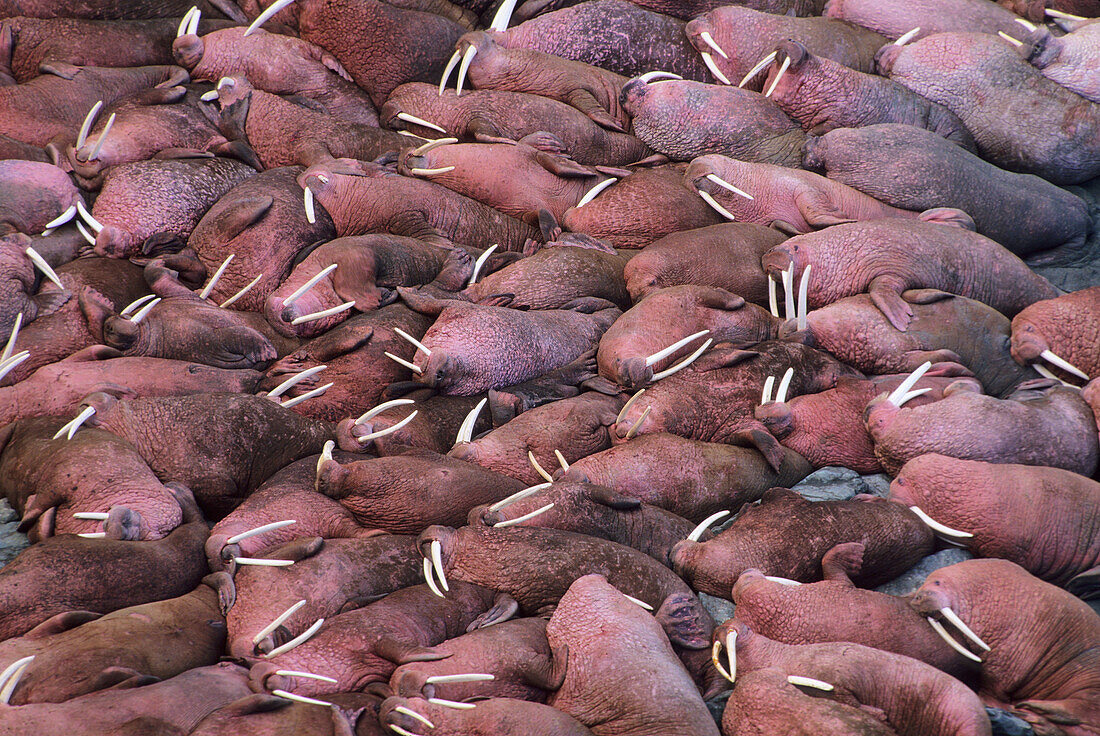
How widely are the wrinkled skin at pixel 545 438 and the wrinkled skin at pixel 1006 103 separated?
14.6 feet

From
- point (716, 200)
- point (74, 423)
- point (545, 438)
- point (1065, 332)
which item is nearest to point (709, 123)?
point (716, 200)

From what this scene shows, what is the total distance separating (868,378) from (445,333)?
9.53ft

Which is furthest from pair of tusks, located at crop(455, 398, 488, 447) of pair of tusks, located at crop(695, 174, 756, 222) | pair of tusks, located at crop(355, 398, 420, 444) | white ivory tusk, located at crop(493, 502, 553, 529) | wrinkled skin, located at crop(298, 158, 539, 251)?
pair of tusks, located at crop(695, 174, 756, 222)

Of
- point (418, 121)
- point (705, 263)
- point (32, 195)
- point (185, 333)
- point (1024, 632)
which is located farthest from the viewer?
point (418, 121)

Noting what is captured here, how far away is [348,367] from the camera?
19.2 ft

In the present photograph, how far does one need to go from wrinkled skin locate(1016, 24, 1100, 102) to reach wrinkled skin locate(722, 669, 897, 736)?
21.1ft

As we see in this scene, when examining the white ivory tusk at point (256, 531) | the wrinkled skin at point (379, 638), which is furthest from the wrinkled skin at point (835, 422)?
the white ivory tusk at point (256, 531)

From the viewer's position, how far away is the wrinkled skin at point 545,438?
5406 millimetres

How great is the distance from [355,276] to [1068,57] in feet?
21.2

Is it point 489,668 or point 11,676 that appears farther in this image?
point 489,668

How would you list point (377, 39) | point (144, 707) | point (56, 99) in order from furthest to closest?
point (377, 39) → point (56, 99) → point (144, 707)

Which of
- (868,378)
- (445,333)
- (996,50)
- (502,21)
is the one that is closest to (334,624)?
(445,333)

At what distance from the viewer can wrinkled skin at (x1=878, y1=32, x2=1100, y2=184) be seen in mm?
7508

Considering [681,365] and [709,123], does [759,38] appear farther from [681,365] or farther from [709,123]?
[681,365]
